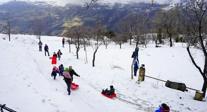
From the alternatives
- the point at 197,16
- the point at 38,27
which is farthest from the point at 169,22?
the point at 197,16

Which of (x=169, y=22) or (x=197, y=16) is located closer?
(x=197, y=16)

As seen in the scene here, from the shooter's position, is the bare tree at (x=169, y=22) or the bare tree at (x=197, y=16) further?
the bare tree at (x=169, y=22)

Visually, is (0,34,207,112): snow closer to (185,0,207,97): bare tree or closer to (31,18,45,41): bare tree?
(185,0,207,97): bare tree

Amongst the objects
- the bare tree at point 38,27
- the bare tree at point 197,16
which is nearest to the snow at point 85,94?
the bare tree at point 197,16

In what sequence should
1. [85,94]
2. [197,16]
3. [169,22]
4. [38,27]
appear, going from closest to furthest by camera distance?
[85,94] < [197,16] < [169,22] < [38,27]

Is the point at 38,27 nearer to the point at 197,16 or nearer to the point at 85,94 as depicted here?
the point at 85,94

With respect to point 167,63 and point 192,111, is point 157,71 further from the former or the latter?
point 192,111

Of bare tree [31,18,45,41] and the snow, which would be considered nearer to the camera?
the snow

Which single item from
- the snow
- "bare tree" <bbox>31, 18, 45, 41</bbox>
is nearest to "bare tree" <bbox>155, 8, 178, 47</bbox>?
"bare tree" <bbox>31, 18, 45, 41</bbox>

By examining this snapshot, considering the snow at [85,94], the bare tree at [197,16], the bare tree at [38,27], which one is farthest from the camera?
the bare tree at [38,27]

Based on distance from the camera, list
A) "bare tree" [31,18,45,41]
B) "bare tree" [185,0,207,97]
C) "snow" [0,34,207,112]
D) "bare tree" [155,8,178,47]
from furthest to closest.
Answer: "bare tree" [31,18,45,41] < "bare tree" [155,8,178,47] < "bare tree" [185,0,207,97] < "snow" [0,34,207,112]

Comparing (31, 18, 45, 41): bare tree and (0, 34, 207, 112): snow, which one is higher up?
(31, 18, 45, 41): bare tree

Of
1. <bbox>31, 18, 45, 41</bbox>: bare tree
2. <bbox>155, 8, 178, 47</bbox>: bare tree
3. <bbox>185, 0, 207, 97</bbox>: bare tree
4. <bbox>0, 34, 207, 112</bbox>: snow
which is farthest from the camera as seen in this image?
<bbox>31, 18, 45, 41</bbox>: bare tree

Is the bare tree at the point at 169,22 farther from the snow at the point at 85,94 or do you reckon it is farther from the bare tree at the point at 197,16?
the bare tree at the point at 197,16
